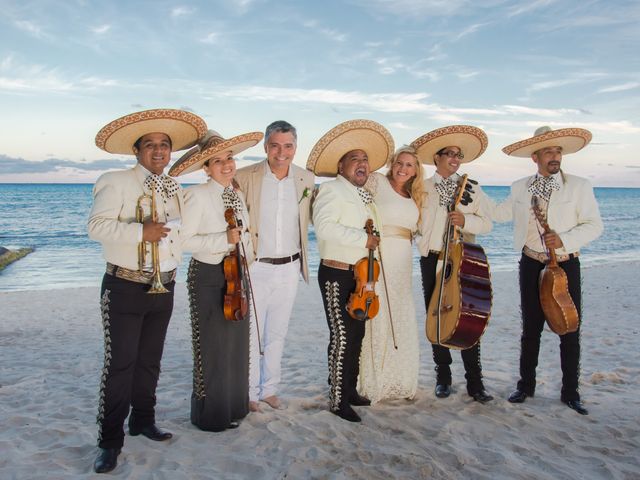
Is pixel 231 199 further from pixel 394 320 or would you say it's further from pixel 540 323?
pixel 540 323

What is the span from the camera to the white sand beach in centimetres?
330

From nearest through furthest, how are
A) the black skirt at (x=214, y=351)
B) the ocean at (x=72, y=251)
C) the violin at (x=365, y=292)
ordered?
the black skirt at (x=214, y=351)
the violin at (x=365, y=292)
the ocean at (x=72, y=251)

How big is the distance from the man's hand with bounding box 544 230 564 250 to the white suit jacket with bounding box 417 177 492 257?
0.43 meters

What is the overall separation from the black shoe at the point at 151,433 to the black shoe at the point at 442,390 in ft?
6.75

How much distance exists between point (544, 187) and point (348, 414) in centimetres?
219

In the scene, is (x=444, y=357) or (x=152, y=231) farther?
(x=444, y=357)

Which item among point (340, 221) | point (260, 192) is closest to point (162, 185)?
point (260, 192)

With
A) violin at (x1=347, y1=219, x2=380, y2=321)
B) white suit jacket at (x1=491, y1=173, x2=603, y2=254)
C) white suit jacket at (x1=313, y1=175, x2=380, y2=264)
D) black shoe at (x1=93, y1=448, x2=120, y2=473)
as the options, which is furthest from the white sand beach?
white suit jacket at (x1=491, y1=173, x2=603, y2=254)

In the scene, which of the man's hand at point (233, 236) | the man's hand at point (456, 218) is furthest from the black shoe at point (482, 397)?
the man's hand at point (233, 236)

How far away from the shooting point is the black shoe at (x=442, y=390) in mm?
4511

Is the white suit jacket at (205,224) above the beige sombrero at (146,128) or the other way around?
the other way around

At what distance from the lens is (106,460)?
3236mm

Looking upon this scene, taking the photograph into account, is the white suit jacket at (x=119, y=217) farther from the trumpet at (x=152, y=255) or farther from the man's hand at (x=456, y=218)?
the man's hand at (x=456, y=218)

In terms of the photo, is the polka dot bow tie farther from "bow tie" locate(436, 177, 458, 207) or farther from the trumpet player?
the trumpet player
